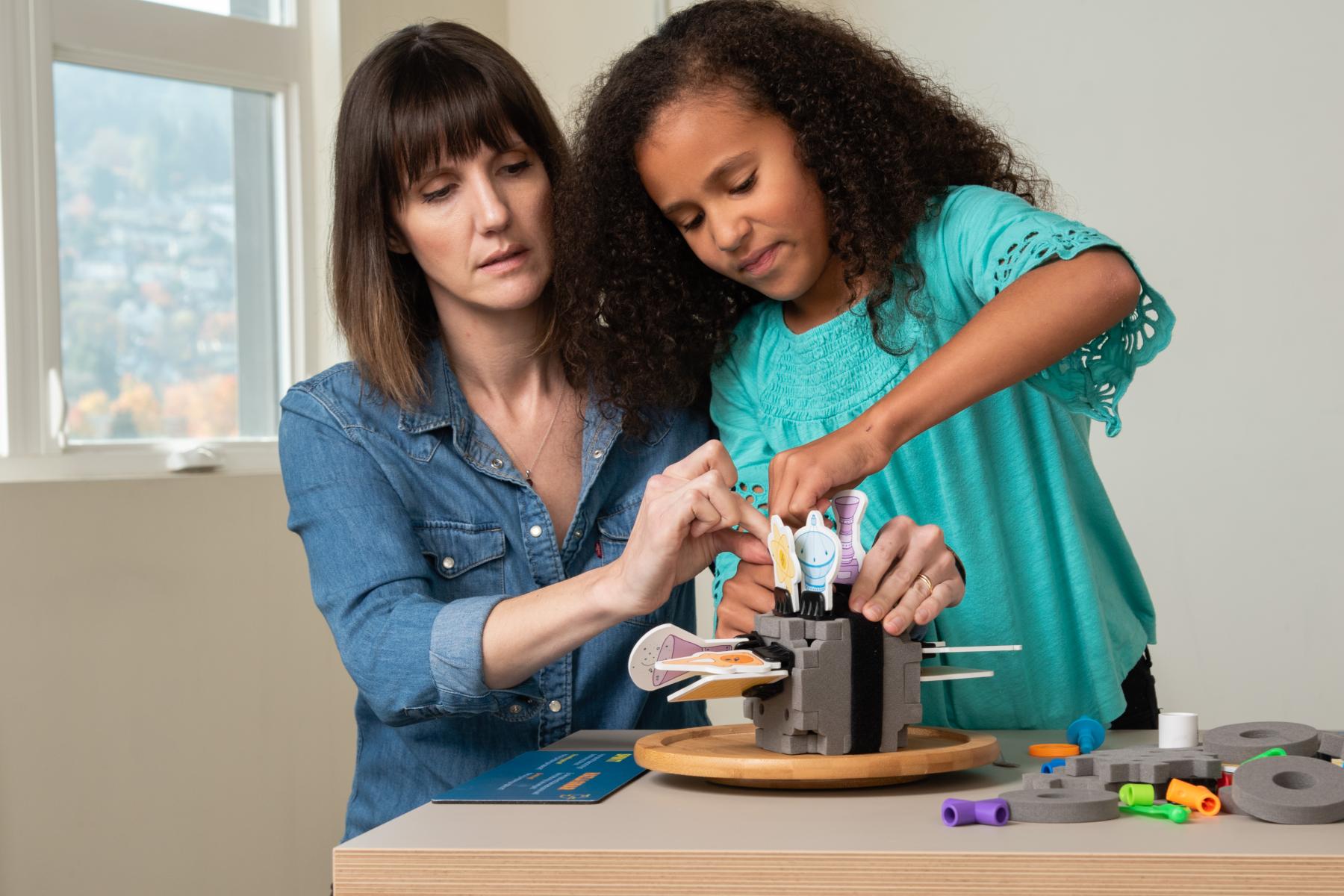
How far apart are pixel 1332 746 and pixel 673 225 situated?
91 centimetres

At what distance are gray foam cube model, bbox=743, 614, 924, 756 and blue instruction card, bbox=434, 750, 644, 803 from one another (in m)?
0.13

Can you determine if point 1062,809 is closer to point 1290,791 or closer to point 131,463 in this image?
point 1290,791

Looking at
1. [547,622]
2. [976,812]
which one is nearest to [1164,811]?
[976,812]

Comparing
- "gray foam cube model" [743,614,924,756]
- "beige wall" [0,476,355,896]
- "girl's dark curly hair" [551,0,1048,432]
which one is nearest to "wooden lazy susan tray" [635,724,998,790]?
"gray foam cube model" [743,614,924,756]

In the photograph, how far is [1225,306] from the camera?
9.04 feet

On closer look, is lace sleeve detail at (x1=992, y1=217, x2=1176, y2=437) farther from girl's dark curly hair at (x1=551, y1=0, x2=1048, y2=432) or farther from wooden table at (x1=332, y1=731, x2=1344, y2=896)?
wooden table at (x1=332, y1=731, x2=1344, y2=896)

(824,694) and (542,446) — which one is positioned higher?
(542,446)

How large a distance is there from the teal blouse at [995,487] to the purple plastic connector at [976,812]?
526 mm

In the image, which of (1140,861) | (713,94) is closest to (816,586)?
(1140,861)

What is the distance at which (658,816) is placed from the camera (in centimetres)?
96

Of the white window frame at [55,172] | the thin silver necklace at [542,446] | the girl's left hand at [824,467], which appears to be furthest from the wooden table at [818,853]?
the white window frame at [55,172]

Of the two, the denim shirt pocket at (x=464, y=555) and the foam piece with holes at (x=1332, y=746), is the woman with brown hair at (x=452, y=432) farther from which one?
the foam piece with holes at (x=1332, y=746)

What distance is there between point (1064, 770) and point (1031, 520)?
1.54 ft

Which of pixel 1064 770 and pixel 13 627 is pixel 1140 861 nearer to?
pixel 1064 770
